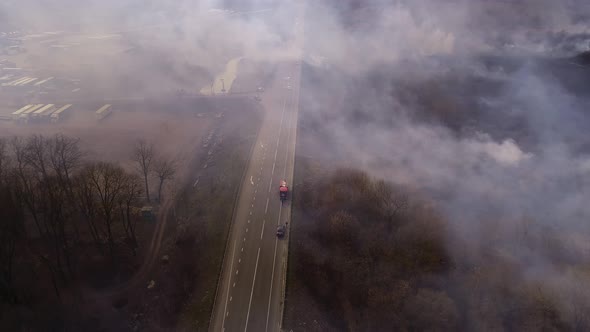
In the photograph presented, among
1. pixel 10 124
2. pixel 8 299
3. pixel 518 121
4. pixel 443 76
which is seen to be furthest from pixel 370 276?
pixel 10 124

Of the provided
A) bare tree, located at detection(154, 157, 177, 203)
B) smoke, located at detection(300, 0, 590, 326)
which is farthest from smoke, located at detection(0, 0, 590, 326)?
bare tree, located at detection(154, 157, 177, 203)

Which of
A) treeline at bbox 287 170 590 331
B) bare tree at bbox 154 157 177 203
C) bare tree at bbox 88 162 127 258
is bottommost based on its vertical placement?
treeline at bbox 287 170 590 331

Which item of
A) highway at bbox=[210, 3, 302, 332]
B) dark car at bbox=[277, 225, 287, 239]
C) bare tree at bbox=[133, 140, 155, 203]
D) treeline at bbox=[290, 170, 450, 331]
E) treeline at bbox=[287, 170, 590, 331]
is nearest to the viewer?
treeline at bbox=[287, 170, 590, 331]

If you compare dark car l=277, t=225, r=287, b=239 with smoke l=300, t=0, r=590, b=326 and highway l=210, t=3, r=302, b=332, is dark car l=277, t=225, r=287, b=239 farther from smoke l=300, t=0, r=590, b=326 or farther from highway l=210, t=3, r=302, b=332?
smoke l=300, t=0, r=590, b=326

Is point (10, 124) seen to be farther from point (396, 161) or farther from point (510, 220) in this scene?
point (510, 220)

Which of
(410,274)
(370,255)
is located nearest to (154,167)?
(370,255)

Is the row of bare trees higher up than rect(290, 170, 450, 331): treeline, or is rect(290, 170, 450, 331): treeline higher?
the row of bare trees

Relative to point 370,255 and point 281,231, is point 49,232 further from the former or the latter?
point 370,255
